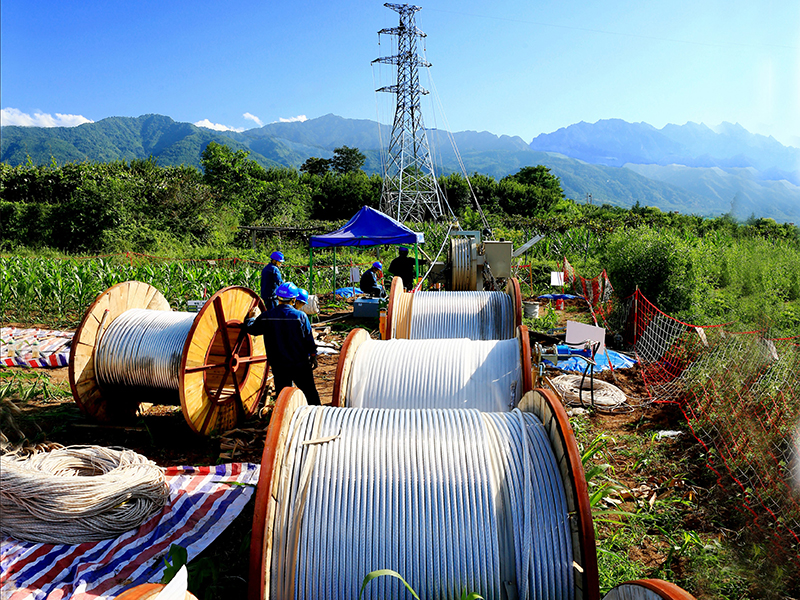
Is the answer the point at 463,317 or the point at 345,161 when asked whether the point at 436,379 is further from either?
the point at 345,161

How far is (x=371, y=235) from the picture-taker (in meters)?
12.9

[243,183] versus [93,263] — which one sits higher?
[243,183]

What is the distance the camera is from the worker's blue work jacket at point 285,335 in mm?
5809

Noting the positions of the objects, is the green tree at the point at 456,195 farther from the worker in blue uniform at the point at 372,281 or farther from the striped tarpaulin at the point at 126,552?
the striped tarpaulin at the point at 126,552

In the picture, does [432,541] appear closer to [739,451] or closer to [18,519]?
→ [18,519]

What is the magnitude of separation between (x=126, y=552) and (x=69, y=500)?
62 cm

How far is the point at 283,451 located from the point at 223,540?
1694 millimetres

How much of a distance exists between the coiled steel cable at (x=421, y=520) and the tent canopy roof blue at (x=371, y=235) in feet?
32.1

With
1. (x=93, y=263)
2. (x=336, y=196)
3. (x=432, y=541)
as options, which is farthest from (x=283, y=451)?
(x=336, y=196)

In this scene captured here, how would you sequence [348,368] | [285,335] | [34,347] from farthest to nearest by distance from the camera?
[34,347]
[285,335]
[348,368]

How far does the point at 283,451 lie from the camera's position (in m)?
3.09

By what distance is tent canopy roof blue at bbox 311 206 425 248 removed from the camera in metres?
12.8

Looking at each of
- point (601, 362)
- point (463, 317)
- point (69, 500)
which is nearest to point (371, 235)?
point (463, 317)

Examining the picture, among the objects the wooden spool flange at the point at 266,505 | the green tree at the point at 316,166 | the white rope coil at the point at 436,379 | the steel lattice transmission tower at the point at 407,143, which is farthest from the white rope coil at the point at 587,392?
the green tree at the point at 316,166
